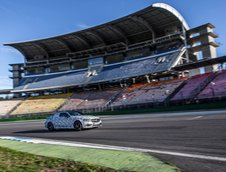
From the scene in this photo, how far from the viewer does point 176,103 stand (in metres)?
35.3

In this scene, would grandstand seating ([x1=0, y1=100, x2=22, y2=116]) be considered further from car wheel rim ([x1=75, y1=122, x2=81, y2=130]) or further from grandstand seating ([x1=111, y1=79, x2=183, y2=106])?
car wheel rim ([x1=75, y1=122, x2=81, y2=130])

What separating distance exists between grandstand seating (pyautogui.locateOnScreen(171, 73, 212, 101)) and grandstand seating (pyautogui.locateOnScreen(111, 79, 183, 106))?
1.72 meters

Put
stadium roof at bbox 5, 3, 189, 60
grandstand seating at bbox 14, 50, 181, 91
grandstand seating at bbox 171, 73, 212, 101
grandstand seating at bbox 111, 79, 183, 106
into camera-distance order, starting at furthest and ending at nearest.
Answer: stadium roof at bbox 5, 3, 189, 60 < grandstand seating at bbox 14, 50, 181, 91 < grandstand seating at bbox 111, 79, 183, 106 < grandstand seating at bbox 171, 73, 212, 101

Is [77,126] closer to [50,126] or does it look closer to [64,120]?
[64,120]

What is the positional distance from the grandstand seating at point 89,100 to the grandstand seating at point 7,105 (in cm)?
1352

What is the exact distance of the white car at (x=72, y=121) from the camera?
60.9 feet

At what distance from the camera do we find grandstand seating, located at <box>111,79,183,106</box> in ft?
136

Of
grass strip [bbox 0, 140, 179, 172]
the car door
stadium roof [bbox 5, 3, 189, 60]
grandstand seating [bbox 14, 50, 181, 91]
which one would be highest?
stadium roof [bbox 5, 3, 189, 60]

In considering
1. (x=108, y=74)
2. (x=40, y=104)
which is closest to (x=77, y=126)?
(x=108, y=74)

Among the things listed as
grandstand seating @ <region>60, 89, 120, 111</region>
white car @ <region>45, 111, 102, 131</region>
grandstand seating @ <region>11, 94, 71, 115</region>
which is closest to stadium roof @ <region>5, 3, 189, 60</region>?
grandstand seating @ <region>60, 89, 120, 111</region>

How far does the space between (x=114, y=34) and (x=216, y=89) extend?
3162cm

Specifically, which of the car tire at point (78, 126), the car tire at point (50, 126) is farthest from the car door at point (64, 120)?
the car tire at point (50, 126)

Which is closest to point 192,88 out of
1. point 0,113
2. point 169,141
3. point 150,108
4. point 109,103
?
point 150,108

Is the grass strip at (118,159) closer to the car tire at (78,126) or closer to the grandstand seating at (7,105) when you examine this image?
the car tire at (78,126)
